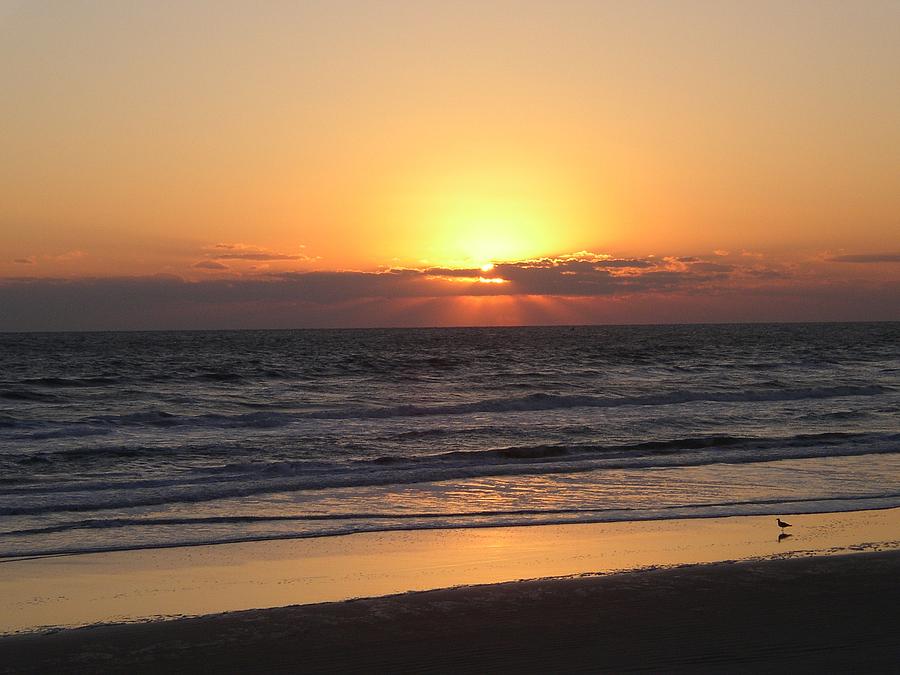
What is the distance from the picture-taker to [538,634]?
286 inches

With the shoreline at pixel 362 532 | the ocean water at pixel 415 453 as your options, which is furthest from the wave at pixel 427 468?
the shoreline at pixel 362 532

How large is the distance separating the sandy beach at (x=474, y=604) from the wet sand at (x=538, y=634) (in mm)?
21

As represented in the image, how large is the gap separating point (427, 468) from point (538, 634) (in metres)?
10.3

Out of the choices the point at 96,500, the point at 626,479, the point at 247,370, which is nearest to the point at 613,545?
the point at 626,479

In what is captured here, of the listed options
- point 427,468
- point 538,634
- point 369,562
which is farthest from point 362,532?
point 427,468

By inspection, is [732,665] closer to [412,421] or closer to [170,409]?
[412,421]

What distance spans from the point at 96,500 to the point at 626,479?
8.92 meters

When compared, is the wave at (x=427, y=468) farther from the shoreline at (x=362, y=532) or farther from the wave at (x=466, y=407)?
the wave at (x=466, y=407)

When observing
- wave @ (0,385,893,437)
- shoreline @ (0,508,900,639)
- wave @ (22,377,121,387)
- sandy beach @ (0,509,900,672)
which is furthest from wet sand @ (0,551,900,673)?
wave @ (22,377,121,387)

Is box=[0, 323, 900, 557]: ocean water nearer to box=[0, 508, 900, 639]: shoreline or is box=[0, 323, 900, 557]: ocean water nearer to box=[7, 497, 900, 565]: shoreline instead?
box=[7, 497, 900, 565]: shoreline

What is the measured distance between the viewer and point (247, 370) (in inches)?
1980

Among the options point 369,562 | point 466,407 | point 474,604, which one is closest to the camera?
point 474,604

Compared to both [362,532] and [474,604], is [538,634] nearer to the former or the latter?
[474,604]

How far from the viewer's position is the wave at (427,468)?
14.2 m
